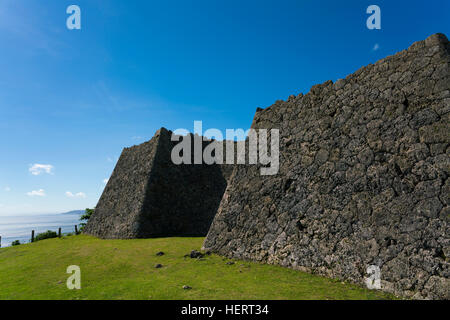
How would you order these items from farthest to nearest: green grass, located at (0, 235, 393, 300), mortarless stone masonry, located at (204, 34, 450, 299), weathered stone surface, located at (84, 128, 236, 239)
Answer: weathered stone surface, located at (84, 128, 236, 239) < green grass, located at (0, 235, 393, 300) < mortarless stone masonry, located at (204, 34, 450, 299)

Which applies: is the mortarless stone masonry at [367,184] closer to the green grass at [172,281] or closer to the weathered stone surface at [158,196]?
the green grass at [172,281]

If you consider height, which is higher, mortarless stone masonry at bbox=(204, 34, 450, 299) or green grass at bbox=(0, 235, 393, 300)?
mortarless stone masonry at bbox=(204, 34, 450, 299)

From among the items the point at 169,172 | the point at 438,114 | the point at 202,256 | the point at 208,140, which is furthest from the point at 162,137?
the point at 438,114

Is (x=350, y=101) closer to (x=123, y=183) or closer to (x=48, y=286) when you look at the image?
(x=48, y=286)

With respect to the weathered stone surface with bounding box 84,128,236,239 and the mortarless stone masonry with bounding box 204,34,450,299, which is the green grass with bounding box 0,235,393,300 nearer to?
the mortarless stone masonry with bounding box 204,34,450,299

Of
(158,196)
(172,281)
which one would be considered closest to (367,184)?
(172,281)

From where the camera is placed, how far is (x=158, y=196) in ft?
61.3

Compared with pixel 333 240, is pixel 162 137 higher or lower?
higher

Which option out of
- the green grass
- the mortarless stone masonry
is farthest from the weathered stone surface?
the mortarless stone masonry

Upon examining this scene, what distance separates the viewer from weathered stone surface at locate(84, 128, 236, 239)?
1784 centimetres

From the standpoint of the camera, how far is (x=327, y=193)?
24.9 feet

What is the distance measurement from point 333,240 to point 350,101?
4.41 m

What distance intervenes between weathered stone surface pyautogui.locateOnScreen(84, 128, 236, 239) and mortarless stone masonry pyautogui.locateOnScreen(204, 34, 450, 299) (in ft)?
30.4

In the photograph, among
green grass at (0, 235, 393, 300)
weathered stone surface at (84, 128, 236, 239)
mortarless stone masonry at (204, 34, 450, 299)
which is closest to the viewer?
mortarless stone masonry at (204, 34, 450, 299)
